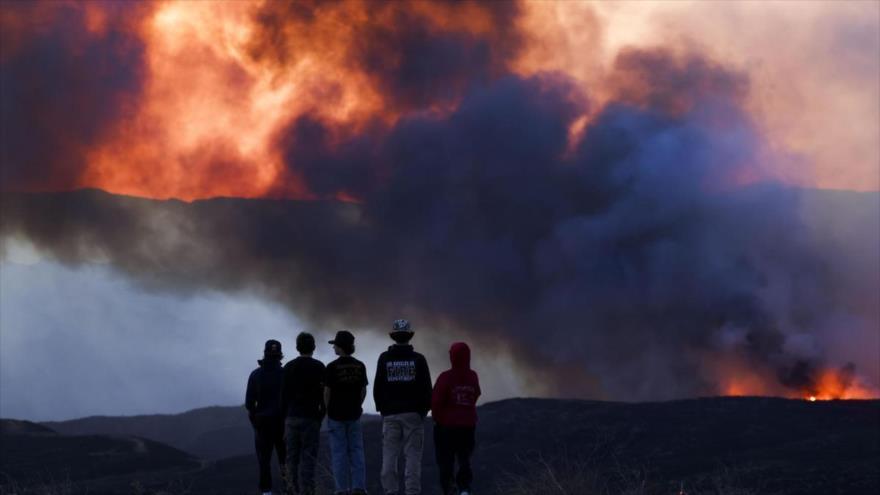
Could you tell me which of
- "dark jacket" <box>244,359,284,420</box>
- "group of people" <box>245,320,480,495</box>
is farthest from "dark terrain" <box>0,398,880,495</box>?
"group of people" <box>245,320,480,495</box>

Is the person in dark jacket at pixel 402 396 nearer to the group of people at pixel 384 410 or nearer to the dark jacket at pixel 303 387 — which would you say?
the group of people at pixel 384 410

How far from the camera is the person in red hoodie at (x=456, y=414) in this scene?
1453 centimetres

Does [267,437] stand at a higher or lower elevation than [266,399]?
lower

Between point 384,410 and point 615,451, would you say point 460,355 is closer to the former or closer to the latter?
point 384,410

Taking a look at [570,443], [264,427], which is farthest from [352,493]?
[570,443]

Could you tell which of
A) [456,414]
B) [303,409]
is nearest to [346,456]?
[303,409]

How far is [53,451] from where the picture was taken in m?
62.6

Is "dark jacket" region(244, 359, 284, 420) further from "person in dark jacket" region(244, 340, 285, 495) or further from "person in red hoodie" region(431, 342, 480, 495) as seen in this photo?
"person in red hoodie" region(431, 342, 480, 495)

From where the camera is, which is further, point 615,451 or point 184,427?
point 184,427

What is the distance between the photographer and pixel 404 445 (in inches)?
574

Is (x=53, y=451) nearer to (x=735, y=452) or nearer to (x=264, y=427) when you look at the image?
(x=735, y=452)

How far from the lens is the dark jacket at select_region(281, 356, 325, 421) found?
14914 millimetres

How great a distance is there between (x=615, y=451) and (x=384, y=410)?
39741 millimetres

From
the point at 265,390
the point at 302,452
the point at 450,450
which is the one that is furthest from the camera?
the point at 265,390
